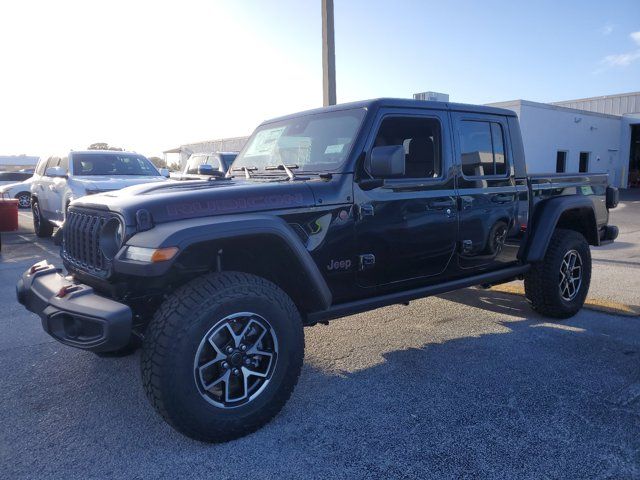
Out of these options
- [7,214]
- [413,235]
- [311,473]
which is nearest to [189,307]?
[311,473]

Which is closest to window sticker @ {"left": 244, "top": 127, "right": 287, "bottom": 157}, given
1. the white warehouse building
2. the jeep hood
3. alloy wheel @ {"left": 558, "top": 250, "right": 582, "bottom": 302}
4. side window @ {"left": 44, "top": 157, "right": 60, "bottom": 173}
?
the jeep hood

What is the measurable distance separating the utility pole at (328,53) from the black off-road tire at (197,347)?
21.1 feet

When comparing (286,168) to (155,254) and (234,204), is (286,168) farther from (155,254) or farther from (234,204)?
(155,254)

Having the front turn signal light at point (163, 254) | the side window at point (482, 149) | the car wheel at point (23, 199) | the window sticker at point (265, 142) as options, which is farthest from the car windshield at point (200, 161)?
A: the car wheel at point (23, 199)

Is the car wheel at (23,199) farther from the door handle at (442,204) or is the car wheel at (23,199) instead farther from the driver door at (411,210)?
the door handle at (442,204)

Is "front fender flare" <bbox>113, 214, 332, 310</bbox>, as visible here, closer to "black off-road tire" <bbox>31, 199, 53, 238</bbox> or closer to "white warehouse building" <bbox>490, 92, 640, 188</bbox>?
"black off-road tire" <bbox>31, 199, 53, 238</bbox>

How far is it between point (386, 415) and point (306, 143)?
200cm

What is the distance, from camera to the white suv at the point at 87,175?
320 inches

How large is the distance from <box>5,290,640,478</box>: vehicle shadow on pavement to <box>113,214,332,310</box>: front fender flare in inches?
33.7

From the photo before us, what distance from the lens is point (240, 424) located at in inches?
107

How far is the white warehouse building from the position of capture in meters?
23.1

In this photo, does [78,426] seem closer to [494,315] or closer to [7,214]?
[494,315]

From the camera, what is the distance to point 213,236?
262 centimetres

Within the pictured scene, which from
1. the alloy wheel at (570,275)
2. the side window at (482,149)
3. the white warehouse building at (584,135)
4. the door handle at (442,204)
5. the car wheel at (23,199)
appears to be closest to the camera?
the door handle at (442,204)
